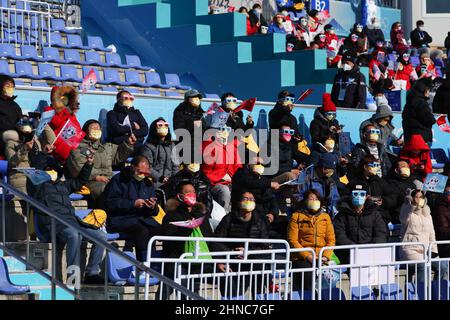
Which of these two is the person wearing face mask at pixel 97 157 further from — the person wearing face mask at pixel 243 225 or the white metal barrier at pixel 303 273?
the person wearing face mask at pixel 243 225

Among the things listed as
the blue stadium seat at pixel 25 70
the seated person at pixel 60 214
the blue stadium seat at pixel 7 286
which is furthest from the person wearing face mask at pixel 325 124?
the blue stadium seat at pixel 7 286

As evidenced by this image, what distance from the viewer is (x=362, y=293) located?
1380 cm

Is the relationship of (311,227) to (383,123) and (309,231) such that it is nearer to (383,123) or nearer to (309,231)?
(309,231)

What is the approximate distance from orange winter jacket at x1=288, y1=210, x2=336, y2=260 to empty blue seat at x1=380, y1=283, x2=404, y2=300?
2.87 feet

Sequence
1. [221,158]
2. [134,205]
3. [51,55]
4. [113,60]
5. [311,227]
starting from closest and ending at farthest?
[134,205] → [311,227] → [221,158] → [51,55] → [113,60]

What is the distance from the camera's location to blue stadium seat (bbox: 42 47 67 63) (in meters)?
19.7

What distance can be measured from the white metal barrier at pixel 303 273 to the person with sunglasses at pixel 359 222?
0.35 metres

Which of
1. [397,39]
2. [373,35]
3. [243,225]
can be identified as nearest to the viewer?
[243,225]

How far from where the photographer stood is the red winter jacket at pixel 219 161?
53.6 ft

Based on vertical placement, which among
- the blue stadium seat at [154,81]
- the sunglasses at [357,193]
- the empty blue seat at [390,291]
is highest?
the blue stadium seat at [154,81]

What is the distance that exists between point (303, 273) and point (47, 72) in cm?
731

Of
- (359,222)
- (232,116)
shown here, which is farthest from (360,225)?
(232,116)

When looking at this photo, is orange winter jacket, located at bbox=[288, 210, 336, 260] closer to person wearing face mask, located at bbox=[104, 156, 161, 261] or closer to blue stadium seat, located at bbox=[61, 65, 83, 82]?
person wearing face mask, located at bbox=[104, 156, 161, 261]
